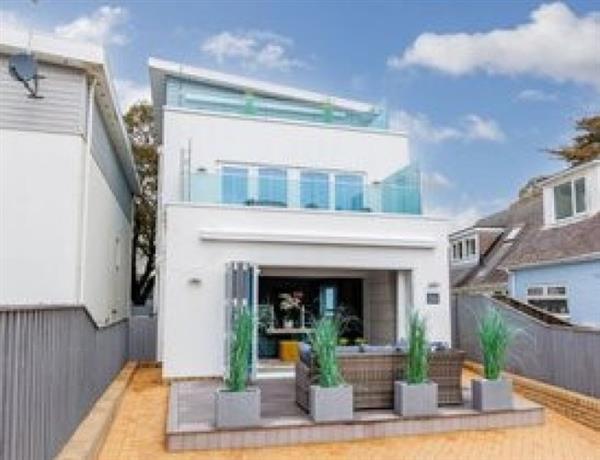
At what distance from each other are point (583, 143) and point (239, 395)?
30.7m

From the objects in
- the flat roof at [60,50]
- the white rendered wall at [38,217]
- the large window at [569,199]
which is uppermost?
the flat roof at [60,50]

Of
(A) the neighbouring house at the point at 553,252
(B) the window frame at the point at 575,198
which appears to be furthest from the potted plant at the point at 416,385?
(B) the window frame at the point at 575,198

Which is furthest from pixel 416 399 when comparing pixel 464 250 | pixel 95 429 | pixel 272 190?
pixel 464 250

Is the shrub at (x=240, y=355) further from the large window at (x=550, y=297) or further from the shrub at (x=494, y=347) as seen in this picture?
the large window at (x=550, y=297)

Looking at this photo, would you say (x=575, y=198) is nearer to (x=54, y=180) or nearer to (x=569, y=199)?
(x=569, y=199)

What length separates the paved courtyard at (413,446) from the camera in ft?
30.8

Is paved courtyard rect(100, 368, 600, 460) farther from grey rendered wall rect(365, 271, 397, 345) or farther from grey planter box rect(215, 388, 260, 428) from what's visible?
grey rendered wall rect(365, 271, 397, 345)

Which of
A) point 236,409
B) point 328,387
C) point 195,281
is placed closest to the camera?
point 236,409

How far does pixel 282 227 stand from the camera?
661 inches

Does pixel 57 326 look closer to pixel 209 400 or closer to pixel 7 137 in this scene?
pixel 209 400

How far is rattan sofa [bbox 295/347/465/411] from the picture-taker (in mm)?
11352

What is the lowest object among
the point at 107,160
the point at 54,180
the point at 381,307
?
the point at 381,307

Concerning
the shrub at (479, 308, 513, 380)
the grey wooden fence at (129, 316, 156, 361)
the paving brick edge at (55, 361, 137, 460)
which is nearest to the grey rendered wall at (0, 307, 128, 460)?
the paving brick edge at (55, 361, 137, 460)

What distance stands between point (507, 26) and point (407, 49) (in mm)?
4290
